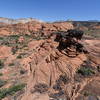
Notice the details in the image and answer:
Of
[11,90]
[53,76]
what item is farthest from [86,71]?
[11,90]

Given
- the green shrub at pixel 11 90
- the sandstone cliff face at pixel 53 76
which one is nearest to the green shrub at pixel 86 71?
the sandstone cliff face at pixel 53 76

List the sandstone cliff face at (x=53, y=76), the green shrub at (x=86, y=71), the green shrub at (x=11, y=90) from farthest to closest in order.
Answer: the green shrub at (x=86, y=71) → the green shrub at (x=11, y=90) → the sandstone cliff face at (x=53, y=76)

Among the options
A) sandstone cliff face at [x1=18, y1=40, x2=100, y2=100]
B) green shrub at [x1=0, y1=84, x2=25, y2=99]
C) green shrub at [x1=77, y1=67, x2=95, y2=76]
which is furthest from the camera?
green shrub at [x1=77, y1=67, x2=95, y2=76]

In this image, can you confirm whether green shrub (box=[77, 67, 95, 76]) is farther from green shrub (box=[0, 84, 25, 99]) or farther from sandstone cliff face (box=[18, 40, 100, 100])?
green shrub (box=[0, 84, 25, 99])

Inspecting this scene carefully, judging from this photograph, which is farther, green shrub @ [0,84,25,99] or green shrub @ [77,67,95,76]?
green shrub @ [77,67,95,76]

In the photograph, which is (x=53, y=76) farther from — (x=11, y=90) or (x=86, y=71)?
(x=11, y=90)

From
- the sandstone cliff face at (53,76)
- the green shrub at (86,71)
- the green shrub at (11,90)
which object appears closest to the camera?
the sandstone cliff face at (53,76)

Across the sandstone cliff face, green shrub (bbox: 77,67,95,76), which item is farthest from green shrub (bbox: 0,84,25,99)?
green shrub (bbox: 77,67,95,76)

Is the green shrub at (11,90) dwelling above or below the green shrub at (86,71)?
below

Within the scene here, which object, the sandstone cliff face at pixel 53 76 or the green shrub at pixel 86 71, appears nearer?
the sandstone cliff face at pixel 53 76

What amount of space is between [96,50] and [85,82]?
4.36 m

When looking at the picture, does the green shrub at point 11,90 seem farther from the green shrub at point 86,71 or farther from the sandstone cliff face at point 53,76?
the green shrub at point 86,71

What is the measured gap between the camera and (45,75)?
41.0 feet

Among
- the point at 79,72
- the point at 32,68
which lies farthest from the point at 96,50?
the point at 32,68
